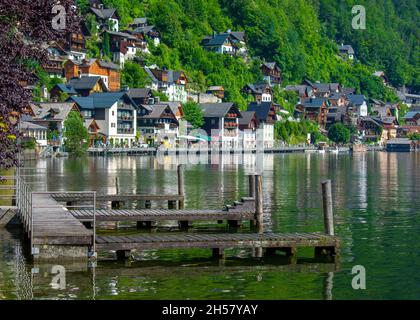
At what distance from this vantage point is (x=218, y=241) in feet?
87.0

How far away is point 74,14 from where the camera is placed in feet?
79.5

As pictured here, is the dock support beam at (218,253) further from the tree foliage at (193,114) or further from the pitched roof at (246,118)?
the pitched roof at (246,118)

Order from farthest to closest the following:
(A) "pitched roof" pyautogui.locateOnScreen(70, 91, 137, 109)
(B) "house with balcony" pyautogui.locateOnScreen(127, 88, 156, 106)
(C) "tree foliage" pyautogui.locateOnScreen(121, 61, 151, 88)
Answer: (C) "tree foliage" pyautogui.locateOnScreen(121, 61, 151, 88) < (B) "house with balcony" pyautogui.locateOnScreen(127, 88, 156, 106) < (A) "pitched roof" pyautogui.locateOnScreen(70, 91, 137, 109)

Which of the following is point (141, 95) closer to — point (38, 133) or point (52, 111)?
point (52, 111)

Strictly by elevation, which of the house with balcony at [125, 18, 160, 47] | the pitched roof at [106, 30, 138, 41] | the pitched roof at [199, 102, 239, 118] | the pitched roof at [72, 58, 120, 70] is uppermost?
the house with balcony at [125, 18, 160, 47]

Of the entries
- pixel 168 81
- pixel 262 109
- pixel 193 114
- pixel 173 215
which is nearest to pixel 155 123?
pixel 193 114

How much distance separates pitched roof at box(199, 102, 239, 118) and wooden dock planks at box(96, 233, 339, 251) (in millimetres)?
138480

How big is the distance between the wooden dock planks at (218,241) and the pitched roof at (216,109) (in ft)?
454

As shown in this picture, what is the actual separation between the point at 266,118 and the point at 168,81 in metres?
25.5

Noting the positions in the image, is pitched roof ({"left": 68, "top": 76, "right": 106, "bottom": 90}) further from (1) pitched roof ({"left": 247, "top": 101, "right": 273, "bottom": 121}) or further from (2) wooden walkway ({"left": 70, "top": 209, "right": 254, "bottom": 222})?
(2) wooden walkway ({"left": 70, "top": 209, "right": 254, "bottom": 222})

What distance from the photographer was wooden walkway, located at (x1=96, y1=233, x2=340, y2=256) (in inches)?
1014

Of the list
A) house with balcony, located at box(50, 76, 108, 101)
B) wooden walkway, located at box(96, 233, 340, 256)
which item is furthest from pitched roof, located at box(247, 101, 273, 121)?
wooden walkway, located at box(96, 233, 340, 256)

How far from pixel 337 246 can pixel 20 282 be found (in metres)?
10.2

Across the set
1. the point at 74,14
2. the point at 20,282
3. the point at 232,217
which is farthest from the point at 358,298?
Result: the point at 232,217
